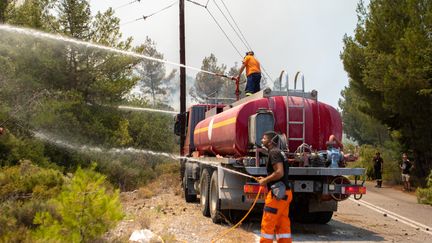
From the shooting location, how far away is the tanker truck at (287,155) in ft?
31.7

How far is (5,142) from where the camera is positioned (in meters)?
17.3

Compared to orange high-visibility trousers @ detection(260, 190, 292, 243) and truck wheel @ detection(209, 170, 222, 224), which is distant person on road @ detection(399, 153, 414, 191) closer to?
truck wheel @ detection(209, 170, 222, 224)

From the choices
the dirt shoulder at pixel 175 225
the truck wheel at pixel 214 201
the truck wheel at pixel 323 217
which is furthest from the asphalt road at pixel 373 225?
the truck wheel at pixel 214 201

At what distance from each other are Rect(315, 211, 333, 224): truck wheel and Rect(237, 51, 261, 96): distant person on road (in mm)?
3710

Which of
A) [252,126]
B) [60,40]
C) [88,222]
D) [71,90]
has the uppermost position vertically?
[60,40]

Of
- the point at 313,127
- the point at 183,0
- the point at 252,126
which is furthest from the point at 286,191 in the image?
the point at 183,0

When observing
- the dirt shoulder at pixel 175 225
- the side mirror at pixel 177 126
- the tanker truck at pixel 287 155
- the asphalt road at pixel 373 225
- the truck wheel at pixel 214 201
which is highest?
the side mirror at pixel 177 126

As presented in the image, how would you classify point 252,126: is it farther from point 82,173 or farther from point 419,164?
point 419,164

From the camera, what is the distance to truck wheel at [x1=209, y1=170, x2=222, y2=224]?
10.7 m

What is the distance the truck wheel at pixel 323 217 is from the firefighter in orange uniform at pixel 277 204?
12.6 ft

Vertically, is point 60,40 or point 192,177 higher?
point 60,40

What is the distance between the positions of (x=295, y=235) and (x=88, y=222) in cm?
482

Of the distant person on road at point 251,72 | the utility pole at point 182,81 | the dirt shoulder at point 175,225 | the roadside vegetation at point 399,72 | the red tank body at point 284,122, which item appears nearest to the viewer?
the dirt shoulder at point 175,225

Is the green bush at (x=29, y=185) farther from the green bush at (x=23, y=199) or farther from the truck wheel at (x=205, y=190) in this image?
the truck wheel at (x=205, y=190)
